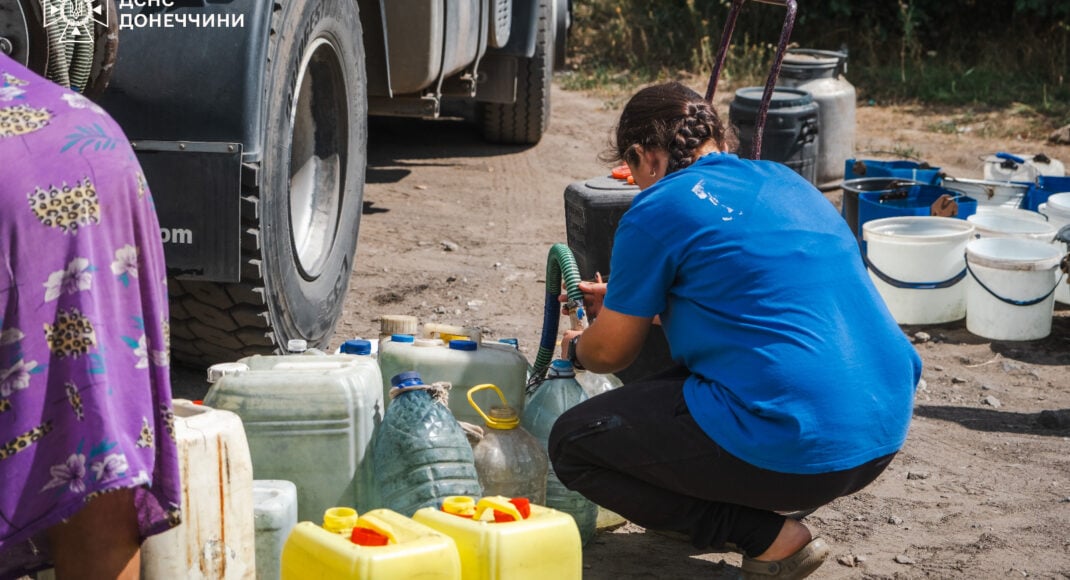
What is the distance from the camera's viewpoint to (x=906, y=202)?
661 cm

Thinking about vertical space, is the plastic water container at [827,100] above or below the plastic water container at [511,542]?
above

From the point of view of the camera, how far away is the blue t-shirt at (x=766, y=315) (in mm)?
2922

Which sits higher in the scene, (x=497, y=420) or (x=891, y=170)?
(x=891, y=170)

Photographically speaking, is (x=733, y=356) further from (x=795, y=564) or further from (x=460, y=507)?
(x=460, y=507)

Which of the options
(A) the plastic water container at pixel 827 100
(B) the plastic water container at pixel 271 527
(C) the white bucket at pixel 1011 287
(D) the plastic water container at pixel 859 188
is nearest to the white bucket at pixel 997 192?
(D) the plastic water container at pixel 859 188

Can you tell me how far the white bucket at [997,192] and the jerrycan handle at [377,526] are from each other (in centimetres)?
482

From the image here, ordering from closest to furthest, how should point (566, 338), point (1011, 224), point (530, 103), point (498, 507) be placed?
point (498, 507) < point (566, 338) < point (1011, 224) < point (530, 103)

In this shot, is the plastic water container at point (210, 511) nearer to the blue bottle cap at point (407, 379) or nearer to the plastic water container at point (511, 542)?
the plastic water container at point (511, 542)

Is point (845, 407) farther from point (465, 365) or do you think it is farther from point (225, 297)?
point (225, 297)

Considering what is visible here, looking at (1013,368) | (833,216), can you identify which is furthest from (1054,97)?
(833,216)

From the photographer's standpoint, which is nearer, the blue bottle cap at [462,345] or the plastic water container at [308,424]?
the plastic water container at [308,424]

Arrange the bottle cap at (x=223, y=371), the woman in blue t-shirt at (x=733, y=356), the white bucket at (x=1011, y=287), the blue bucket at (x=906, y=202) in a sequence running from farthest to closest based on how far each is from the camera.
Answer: the blue bucket at (x=906, y=202)
the white bucket at (x=1011, y=287)
the bottle cap at (x=223, y=371)
the woman in blue t-shirt at (x=733, y=356)

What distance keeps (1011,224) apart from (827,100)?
2292 millimetres

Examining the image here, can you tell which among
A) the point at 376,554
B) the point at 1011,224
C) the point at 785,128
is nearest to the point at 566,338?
the point at 376,554
